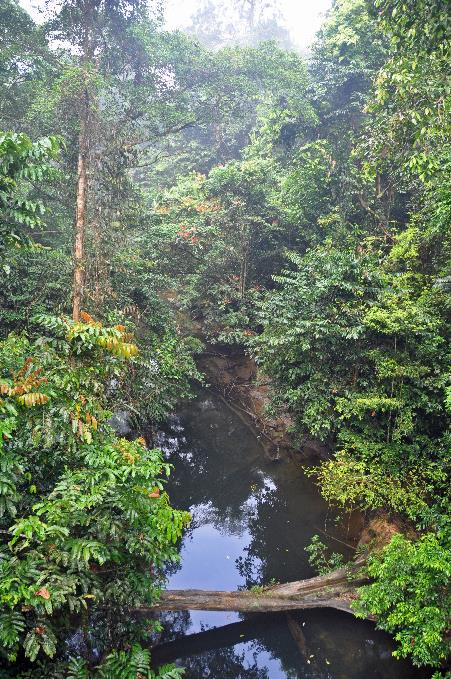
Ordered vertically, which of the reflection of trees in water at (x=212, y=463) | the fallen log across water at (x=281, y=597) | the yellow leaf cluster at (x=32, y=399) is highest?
the reflection of trees in water at (x=212, y=463)

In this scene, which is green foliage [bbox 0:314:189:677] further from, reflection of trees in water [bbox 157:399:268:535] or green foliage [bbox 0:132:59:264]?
reflection of trees in water [bbox 157:399:268:535]

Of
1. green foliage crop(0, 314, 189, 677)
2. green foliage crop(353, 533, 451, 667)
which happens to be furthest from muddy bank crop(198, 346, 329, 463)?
green foliage crop(0, 314, 189, 677)

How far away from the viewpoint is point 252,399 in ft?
47.1

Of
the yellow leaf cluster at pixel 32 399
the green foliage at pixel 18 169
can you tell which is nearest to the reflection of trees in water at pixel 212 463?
the yellow leaf cluster at pixel 32 399

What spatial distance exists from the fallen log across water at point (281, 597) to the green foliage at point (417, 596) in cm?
126

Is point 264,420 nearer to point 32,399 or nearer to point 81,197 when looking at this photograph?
point 81,197

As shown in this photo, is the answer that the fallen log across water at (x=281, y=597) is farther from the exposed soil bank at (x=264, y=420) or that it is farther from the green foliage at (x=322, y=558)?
the exposed soil bank at (x=264, y=420)

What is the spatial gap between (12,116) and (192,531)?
11542 millimetres

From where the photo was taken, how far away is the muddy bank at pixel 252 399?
1172 centimetres

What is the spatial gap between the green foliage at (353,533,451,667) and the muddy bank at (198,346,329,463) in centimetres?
470

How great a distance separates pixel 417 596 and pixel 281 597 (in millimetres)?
2455

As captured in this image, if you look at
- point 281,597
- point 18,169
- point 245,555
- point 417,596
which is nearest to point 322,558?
point 281,597

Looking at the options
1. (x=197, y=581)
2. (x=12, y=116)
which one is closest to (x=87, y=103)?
(x=12, y=116)

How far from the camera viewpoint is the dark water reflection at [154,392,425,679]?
21.1 ft
